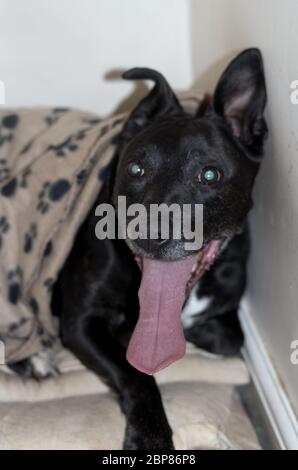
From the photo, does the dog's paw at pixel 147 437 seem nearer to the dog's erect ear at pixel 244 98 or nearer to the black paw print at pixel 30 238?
the black paw print at pixel 30 238

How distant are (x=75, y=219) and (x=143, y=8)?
1.06m

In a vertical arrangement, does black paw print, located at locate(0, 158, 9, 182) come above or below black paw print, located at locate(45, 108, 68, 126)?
below

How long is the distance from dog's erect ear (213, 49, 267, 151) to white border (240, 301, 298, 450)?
834 millimetres

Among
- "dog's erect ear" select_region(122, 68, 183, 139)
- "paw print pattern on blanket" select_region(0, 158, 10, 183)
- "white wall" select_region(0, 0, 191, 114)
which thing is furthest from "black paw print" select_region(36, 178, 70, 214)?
"white wall" select_region(0, 0, 191, 114)

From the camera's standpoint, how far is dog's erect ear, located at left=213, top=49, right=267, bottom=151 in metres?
2.12

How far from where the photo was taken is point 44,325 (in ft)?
8.62

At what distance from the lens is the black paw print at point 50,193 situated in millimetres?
2496

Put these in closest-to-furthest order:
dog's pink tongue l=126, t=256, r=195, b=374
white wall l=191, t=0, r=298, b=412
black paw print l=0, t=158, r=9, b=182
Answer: white wall l=191, t=0, r=298, b=412 < dog's pink tongue l=126, t=256, r=195, b=374 < black paw print l=0, t=158, r=9, b=182

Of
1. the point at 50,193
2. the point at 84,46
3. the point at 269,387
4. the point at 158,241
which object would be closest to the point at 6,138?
the point at 50,193

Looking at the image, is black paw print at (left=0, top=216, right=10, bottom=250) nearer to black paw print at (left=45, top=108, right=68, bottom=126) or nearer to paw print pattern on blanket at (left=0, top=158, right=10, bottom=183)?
paw print pattern on blanket at (left=0, top=158, right=10, bottom=183)

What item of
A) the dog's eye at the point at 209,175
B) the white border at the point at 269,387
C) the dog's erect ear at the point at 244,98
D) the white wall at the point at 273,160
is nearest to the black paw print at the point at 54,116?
the white wall at the point at 273,160

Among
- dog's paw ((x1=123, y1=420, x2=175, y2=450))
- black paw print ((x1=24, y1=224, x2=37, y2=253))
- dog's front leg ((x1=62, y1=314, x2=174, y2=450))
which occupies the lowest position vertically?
dog's paw ((x1=123, y1=420, x2=175, y2=450))

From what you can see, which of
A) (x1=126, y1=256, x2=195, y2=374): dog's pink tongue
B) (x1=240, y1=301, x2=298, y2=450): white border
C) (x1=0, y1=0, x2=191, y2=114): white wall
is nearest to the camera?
(x1=126, y1=256, x2=195, y2=374): dog's pink tongue

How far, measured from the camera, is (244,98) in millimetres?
2221
